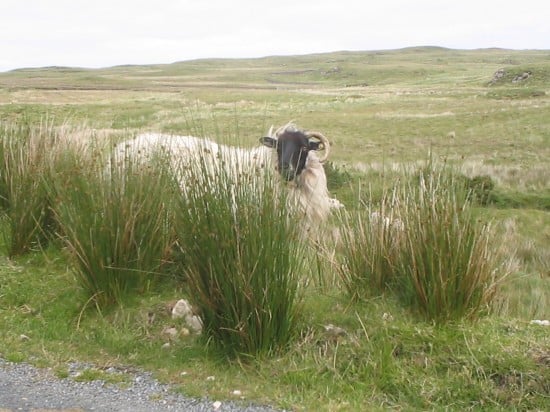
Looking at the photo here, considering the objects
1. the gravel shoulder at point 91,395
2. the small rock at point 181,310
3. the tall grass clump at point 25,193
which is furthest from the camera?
the tall grass clump at point 25,193

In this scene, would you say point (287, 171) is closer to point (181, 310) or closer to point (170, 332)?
point (181, 310)

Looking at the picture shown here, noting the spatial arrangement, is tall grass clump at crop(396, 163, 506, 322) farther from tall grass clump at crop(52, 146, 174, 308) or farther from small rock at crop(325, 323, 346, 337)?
tall grass clump at crop(52, 146, 174, 308)

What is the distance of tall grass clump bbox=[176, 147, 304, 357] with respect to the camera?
4.54m

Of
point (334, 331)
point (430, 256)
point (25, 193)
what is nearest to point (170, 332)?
point (334, 331)

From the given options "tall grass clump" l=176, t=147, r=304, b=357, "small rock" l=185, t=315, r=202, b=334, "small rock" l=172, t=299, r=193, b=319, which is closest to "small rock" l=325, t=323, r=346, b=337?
"tall grass clump" l=176, t=147, r=304, b=357

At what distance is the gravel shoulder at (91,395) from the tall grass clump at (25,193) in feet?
7.40

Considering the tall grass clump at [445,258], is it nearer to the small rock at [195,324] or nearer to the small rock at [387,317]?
the small rock at [387,317]

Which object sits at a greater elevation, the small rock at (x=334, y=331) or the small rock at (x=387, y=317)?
the small rock at (x=387, y=317)

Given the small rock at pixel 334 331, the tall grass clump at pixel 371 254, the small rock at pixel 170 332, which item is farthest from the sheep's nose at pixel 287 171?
the small rock at pixel 170 332

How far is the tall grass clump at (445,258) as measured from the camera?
4836 mm

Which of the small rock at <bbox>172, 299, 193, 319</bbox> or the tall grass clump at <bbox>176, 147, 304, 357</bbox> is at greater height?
the tall grass clump at <bbox>176, 147, 304, 357</bbox>

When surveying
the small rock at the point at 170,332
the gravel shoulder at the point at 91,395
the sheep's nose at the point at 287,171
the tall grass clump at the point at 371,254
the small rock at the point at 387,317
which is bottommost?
the gravel shoulder at the point at 91,395

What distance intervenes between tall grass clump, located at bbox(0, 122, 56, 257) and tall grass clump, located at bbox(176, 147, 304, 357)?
239 centimetres

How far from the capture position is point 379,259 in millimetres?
5414
